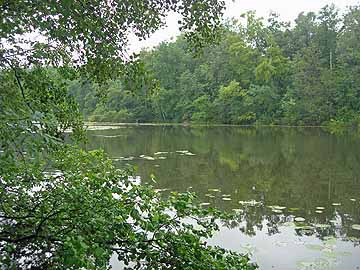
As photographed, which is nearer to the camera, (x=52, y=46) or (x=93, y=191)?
(x=52, y=46)

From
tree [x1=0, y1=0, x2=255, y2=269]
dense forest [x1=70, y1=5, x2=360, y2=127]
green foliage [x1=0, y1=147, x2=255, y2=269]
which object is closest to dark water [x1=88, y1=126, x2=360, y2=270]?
green foliage [x1=0, y1=147, x2=255, y2=269]

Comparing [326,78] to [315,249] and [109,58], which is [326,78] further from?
[109,58]

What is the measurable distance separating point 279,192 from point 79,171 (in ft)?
28.8

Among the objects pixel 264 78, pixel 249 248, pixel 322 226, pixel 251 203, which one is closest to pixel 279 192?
pixel 251 203

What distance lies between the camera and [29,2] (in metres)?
2.70

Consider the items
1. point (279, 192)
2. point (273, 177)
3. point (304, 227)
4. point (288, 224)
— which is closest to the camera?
point (304, 227)

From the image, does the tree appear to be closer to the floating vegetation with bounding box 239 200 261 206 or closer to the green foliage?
the green foliage

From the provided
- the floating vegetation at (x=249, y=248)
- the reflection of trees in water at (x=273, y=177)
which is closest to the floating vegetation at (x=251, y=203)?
the reflection of trees in water at (x=273, y=177)

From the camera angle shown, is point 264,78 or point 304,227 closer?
point 304,227

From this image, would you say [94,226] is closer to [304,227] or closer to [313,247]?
[313,247]

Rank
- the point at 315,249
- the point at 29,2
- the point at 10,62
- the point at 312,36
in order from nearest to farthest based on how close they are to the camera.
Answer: the point at 29,2
the point at 10,62
the point at 315,249
the point at 312,36

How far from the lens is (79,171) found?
12.3 ft

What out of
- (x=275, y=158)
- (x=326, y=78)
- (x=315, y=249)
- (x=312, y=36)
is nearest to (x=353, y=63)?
(x=326, y=78)

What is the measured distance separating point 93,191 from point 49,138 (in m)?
1.36
